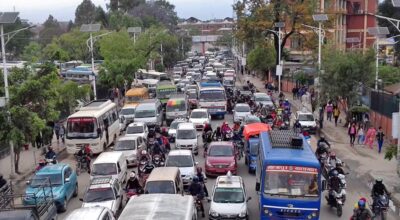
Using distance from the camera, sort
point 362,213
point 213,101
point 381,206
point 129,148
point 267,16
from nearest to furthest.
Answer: point 362,213
point 381,206
point 129,148
point 213,101
point 267,16

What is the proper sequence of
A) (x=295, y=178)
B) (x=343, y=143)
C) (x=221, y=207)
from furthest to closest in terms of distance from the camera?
(x=343, y=143), (x=221, y=207), (x=295, y=178)

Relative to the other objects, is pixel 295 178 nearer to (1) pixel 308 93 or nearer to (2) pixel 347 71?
(2) pixel 347 71

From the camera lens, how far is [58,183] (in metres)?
21.2

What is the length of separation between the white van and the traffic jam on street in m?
0.05

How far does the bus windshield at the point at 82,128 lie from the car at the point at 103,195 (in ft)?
36.4

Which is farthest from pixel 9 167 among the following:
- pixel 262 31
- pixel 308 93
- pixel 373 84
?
pixel 262 31

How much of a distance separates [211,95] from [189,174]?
2072 cm

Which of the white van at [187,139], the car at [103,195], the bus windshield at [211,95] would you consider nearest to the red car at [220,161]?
the white van at [187,139]

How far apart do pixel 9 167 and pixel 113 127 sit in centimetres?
739

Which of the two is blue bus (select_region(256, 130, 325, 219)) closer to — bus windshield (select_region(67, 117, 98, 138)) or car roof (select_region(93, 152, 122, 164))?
car roof (select_region(93, 152, 122, 164))

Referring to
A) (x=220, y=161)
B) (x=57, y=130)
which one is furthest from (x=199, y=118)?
(x=220, y=161)

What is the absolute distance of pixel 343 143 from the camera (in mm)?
33844

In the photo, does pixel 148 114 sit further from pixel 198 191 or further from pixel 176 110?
pixel 198 191

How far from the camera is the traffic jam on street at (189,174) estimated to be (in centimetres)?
1636
